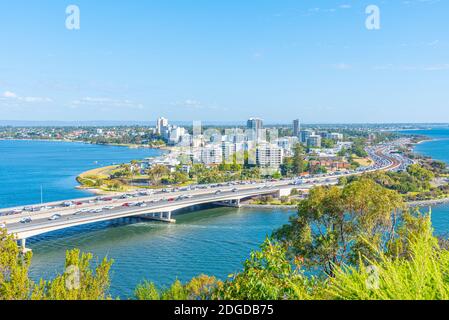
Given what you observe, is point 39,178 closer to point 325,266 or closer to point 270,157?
point 270,157

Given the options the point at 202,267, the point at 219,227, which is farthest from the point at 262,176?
the point at 202,267

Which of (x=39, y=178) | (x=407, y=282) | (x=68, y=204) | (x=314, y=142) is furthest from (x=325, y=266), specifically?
(x=314, y=142)

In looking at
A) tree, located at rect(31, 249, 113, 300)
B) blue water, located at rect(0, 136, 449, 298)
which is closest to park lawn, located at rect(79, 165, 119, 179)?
blue water, located at rect(0, 136, 449, 298)

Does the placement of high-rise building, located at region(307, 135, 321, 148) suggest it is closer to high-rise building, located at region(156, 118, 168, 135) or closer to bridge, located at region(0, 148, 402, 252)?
high-rise building, located at region(156, 118, 168, 135)

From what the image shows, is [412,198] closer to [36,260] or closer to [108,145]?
[36,260]

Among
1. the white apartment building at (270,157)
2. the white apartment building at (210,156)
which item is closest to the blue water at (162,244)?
the white apartment building at (270,157)

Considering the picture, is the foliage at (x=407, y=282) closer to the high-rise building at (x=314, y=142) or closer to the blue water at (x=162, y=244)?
the blue water at (x=162, y=244)
